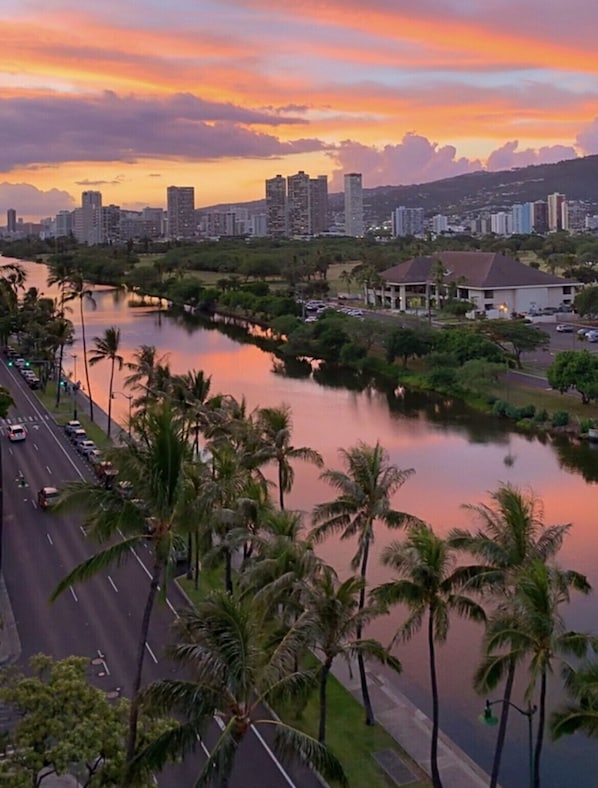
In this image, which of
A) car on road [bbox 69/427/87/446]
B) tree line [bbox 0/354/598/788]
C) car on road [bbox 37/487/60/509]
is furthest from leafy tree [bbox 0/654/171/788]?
car on road [bbox 69/427/87/446]

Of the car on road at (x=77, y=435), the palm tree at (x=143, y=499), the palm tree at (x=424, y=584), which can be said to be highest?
the palm tree at (x=143, y=499)

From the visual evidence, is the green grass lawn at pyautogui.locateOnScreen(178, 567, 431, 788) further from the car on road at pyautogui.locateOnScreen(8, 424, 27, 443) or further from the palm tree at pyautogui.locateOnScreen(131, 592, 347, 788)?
the car on road at pyautogui.locateOnScreen(8, 424, 27, 443)

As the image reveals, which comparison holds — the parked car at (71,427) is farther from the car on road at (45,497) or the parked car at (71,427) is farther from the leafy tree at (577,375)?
the leafy tree at (577,375)

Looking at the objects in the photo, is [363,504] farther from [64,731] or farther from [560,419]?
[560,419]

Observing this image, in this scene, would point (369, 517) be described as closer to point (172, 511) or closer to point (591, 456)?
point (172, 511)

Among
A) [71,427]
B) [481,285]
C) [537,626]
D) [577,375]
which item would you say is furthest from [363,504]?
[481,285]

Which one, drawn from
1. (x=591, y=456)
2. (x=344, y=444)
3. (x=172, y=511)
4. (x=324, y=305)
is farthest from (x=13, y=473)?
(x=324, y=305)

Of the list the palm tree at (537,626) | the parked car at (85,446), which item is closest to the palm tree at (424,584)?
the palm tree at (537,626)
